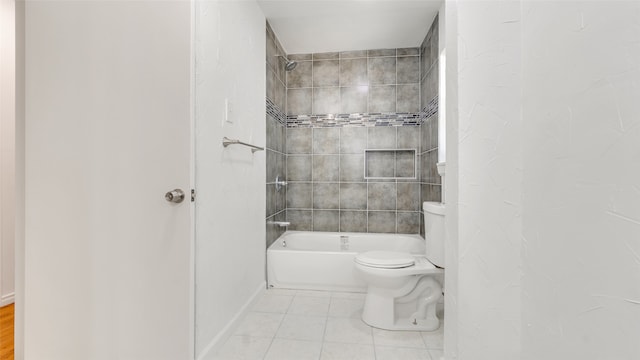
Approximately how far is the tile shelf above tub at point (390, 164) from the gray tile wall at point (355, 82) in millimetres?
435

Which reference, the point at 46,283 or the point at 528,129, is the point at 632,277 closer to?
the point at 528,129

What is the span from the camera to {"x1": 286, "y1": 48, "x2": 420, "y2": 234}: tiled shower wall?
3018mm

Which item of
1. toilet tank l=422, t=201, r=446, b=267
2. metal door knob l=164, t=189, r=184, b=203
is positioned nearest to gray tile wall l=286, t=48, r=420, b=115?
toilet tank l=422, t=201, r=446, b=267

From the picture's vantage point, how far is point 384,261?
6.12ft

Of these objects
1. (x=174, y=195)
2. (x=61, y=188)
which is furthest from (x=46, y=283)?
(x=174, y=195)

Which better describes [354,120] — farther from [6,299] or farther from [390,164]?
[6,299]

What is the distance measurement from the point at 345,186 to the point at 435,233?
1325 mm

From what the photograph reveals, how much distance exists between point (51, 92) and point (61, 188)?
1.38ft

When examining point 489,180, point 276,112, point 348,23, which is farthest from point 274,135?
point 489,180

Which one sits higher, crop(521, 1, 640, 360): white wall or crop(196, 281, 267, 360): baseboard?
crop(521, 1, 640, 360): white wall

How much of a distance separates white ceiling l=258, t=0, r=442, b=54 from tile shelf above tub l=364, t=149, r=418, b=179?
3.60 ft

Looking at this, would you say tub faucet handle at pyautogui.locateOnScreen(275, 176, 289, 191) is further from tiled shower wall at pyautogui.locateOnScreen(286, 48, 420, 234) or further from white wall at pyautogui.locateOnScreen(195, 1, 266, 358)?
white wall at pyautogui.locateOnScreen(195, 1, 266, 358)

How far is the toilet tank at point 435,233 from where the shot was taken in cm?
188

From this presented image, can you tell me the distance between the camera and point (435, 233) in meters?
1.94
